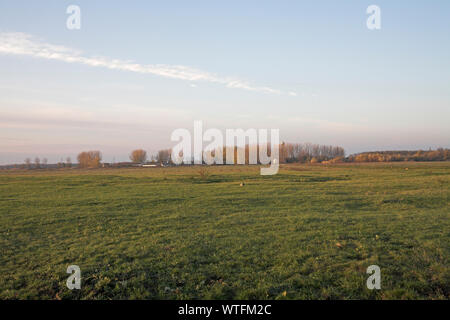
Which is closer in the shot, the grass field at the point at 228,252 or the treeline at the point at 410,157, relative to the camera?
the grass field at the point at 228,252

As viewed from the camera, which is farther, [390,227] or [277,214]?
[277,214]

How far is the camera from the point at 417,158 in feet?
342

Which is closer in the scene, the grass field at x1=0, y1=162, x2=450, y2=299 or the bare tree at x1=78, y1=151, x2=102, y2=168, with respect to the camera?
the grass field at x1=0, y1=162, x2=450, y2=299

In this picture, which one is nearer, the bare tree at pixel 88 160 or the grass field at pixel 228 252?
the grass field at pixel 228 252

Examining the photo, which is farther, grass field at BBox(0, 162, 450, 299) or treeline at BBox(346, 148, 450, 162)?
treeline at BBox(346, 148, 450, 162)

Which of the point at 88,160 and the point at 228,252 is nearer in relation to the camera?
the point at 228,252

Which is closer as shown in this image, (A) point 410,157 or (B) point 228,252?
(B) point 228,252

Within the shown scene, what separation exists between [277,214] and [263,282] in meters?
9.71
